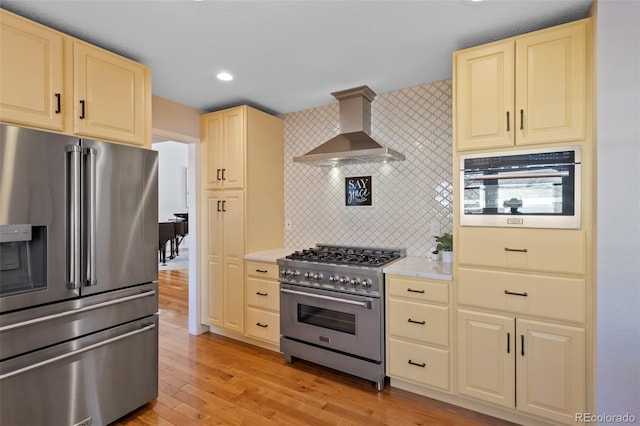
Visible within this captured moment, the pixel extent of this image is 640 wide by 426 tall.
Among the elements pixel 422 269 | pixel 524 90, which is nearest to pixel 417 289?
pixel 422 269

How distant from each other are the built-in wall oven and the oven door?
3.33 ft

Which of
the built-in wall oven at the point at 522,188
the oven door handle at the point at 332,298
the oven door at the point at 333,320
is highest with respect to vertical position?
the built-in wall oven at the point at 522,188

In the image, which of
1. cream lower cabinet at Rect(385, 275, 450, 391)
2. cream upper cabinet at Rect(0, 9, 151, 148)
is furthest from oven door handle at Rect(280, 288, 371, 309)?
cream upper cabinet at Rect(0, 9, 151, 148)

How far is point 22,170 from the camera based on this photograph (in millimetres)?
1620

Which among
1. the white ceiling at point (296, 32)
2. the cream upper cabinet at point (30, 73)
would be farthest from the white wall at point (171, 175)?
the cream upper cabinet at point (30, 73)

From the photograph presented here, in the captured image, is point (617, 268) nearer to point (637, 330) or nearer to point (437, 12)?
point (637, 330)

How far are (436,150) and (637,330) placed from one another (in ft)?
5.91

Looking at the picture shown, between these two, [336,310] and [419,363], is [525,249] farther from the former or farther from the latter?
[336,310]

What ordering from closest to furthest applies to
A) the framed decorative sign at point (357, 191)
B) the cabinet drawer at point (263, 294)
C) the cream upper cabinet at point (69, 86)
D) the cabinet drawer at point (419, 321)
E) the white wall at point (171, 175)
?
the cream upper cabinet at point (69, 86) < the cabinet drawer at point (419, 321) < the cabinet drawer at point (263, 294) < the framed decorative sign at point (357, 191) < the white wall at point (171, 175)

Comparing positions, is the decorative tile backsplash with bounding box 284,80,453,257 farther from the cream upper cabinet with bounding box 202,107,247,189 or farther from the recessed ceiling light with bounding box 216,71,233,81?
the recessed ceiling light with bounding box 216,71,233,81

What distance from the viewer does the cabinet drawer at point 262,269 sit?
3045mm

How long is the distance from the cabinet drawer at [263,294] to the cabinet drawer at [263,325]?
0.23 ft

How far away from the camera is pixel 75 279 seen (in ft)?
5.94

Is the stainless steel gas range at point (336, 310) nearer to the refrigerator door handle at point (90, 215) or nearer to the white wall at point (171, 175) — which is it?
the refrigerator door handle at point (90, 215)
